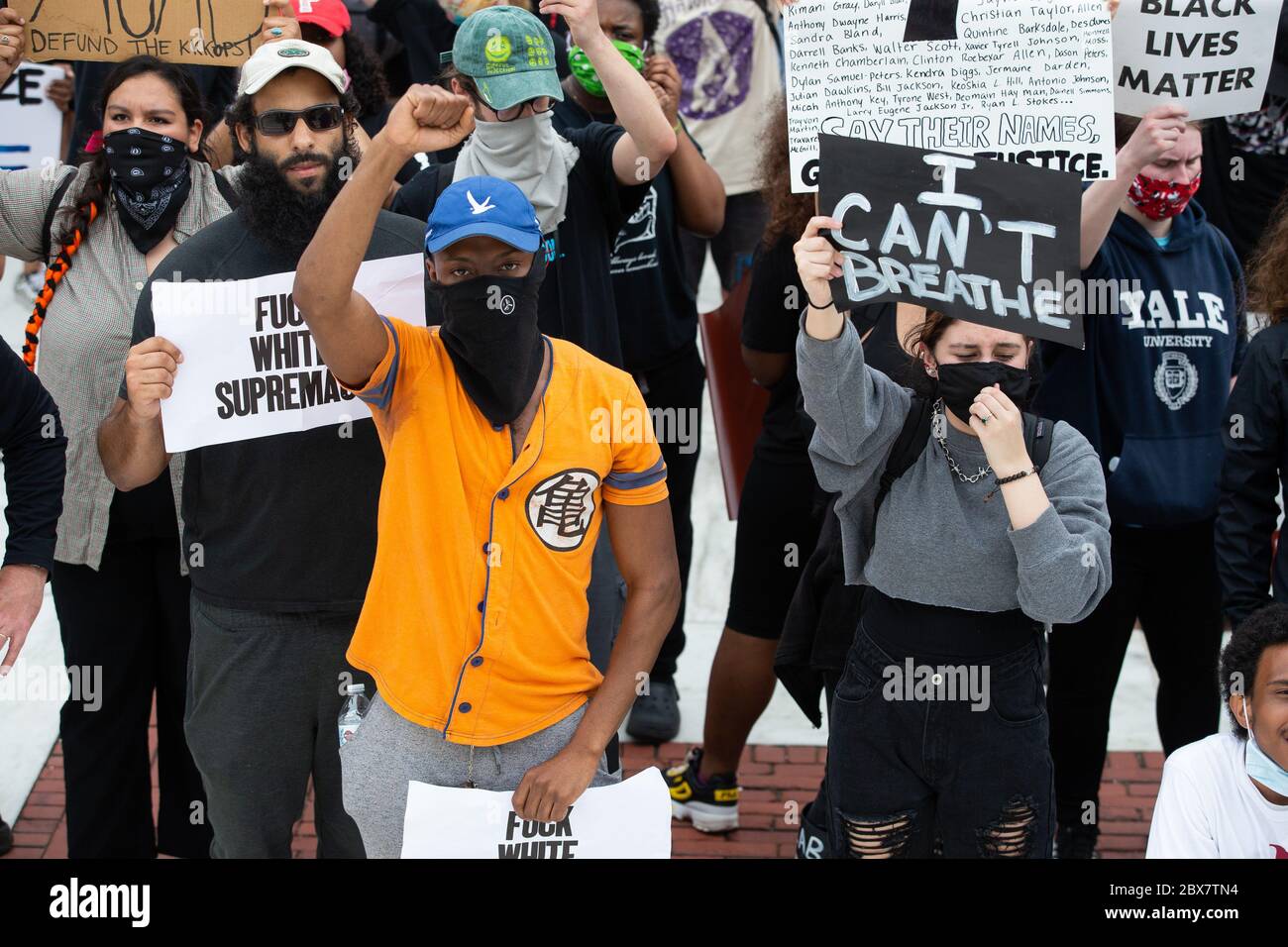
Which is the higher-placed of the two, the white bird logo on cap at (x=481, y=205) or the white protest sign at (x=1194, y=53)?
the white protest sign at (x=1194, y=53)

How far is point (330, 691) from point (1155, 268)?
2697mm

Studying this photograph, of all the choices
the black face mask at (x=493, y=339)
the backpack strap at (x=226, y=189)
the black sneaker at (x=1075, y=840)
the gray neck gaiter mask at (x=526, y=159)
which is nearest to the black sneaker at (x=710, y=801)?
the black sneaker at (x=1075, y=840)

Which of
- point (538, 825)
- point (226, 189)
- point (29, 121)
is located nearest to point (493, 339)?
point (538, 825)

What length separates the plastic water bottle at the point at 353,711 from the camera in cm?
358

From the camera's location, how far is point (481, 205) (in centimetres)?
329

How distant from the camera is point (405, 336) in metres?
3.42

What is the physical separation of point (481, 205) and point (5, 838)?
122 inches

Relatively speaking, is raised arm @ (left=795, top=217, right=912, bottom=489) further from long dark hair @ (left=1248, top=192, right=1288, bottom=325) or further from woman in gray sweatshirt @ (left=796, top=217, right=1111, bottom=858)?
long dark hair @ (left=1248, top=192, right=1288, bottom=325)

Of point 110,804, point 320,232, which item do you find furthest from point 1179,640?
point 110,804

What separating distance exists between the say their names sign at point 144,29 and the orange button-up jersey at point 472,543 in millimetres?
1782

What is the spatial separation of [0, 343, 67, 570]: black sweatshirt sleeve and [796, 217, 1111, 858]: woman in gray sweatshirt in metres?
1.87

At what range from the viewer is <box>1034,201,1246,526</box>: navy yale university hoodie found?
15.0 feet

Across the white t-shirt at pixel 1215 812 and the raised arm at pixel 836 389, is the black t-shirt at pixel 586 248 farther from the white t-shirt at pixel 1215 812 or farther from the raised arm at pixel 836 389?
the white t-shirt at pixel 1215 812

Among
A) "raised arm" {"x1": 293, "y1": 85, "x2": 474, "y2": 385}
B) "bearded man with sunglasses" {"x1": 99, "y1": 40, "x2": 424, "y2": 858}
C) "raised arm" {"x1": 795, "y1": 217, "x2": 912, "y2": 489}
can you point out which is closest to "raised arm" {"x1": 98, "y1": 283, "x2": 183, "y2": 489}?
"bearded man with sunglasses" {"x1": 99, "y1": 40, "x2": 424, "y2": 858}
